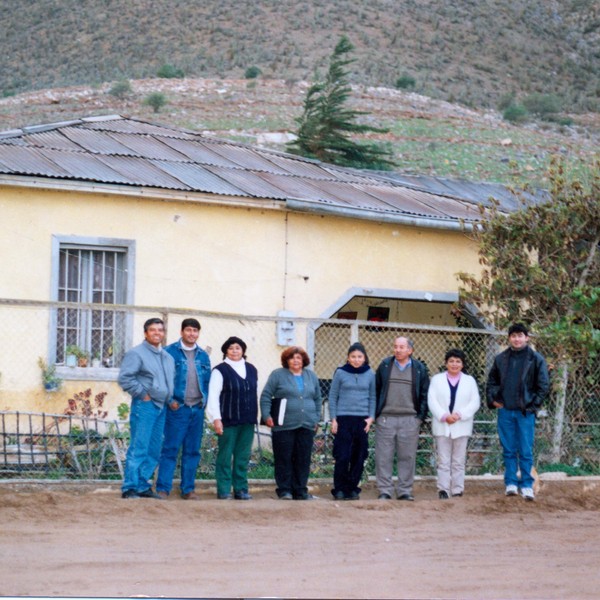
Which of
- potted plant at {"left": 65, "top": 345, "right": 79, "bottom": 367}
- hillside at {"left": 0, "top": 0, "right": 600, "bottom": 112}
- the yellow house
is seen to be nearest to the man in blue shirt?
the yellow house

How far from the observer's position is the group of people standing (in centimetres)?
1145

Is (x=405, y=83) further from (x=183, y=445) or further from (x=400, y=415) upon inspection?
(x=183, y=445)

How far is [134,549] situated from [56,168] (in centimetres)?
618

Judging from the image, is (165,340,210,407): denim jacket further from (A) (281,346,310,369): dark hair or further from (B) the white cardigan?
(B) the white cardigan

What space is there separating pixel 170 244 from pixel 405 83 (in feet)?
159

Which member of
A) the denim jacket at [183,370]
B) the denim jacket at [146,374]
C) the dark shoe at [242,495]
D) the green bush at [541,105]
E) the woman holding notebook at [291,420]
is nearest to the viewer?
the denim jacket at [146,374]

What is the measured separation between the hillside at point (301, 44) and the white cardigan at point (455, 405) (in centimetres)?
4836

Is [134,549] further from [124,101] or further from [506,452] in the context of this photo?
[124,101]

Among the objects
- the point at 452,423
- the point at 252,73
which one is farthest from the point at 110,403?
the point at 252,73

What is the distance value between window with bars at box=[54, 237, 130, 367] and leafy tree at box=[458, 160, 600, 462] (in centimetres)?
424

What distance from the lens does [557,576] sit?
872 centimetres

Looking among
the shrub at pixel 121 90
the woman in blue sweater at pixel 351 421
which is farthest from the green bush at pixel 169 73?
the woman in blue sweater at pixel 351 421

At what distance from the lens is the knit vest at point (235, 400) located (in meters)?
11.6

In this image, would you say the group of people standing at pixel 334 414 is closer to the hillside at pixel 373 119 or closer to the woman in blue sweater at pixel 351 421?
the woman in blue sweater at pixel 351 421
